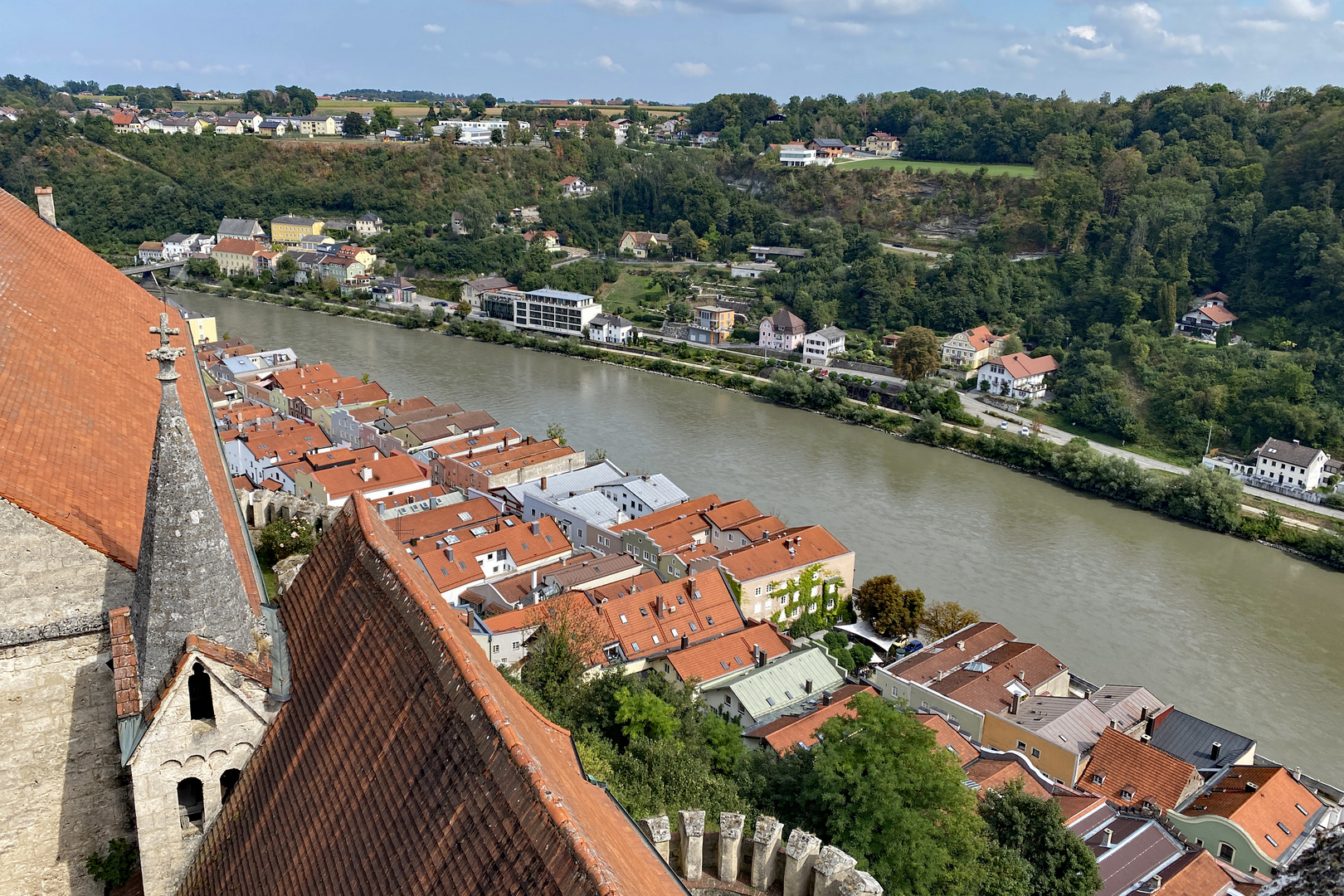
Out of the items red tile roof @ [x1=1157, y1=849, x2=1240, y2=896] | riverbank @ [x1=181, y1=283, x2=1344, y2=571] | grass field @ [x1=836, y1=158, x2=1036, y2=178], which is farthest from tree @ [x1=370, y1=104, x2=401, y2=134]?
red tile roof @ [x1=1157, y1=849, x2=1240, y2=896]

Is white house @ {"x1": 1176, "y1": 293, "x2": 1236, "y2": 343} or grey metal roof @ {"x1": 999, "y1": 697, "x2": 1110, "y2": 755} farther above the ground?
white house @ {"x1": 1176, "y1": 293, "x2": 1236, "y2": 343}

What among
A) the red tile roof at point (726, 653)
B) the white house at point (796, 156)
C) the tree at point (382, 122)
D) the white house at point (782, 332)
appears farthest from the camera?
the tree at point (382, 122)

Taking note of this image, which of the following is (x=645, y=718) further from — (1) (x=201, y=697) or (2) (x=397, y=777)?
(2) (x=397, y=777)

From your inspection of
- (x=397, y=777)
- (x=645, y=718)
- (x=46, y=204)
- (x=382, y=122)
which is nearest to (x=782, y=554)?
(x=645, y=718)

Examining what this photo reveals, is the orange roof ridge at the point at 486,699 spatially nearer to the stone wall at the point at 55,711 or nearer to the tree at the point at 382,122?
the stone wall at the point at 55,711

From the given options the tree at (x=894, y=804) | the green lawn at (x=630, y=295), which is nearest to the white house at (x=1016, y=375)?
the green lawn at (x=630, y=295)

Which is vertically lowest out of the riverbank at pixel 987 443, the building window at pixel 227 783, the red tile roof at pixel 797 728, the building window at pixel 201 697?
the riverbank at pixel 987 443

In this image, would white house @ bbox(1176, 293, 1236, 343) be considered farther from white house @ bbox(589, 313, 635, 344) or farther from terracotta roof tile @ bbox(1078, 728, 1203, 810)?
terracotta roof tile @ bbox(1078, 728, 1203, 810)
